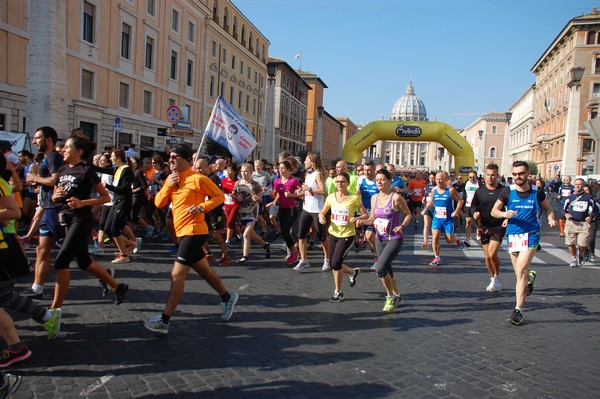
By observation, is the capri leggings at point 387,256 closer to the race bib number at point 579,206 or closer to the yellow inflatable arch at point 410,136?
the race bib number at point 579,206

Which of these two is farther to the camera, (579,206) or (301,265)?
(579,206)

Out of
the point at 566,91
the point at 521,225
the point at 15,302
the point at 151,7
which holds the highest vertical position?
the point at 566,91

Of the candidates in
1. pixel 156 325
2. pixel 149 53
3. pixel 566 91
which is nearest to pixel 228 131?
pixel 156 325

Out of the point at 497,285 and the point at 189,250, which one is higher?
the point at 189,250

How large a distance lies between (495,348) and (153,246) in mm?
7437

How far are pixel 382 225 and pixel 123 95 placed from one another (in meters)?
26.0

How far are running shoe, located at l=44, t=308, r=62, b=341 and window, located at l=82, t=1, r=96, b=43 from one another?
23683mm

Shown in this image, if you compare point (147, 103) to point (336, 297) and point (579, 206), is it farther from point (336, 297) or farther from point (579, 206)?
point (336, 297)

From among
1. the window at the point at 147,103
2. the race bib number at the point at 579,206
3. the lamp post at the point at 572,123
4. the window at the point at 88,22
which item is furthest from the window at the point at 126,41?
the race bib number at the point at 579,206

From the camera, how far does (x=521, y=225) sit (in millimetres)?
6211

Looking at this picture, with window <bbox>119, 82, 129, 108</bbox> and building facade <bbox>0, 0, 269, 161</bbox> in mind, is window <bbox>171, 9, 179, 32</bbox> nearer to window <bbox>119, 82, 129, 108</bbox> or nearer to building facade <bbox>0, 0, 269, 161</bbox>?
building facade <bbox>0, 0, 269, 161</bbox>

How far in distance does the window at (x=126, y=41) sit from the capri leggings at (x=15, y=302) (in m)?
27.0

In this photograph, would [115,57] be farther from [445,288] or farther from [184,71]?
[445,288]

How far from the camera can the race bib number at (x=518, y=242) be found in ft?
20.1
